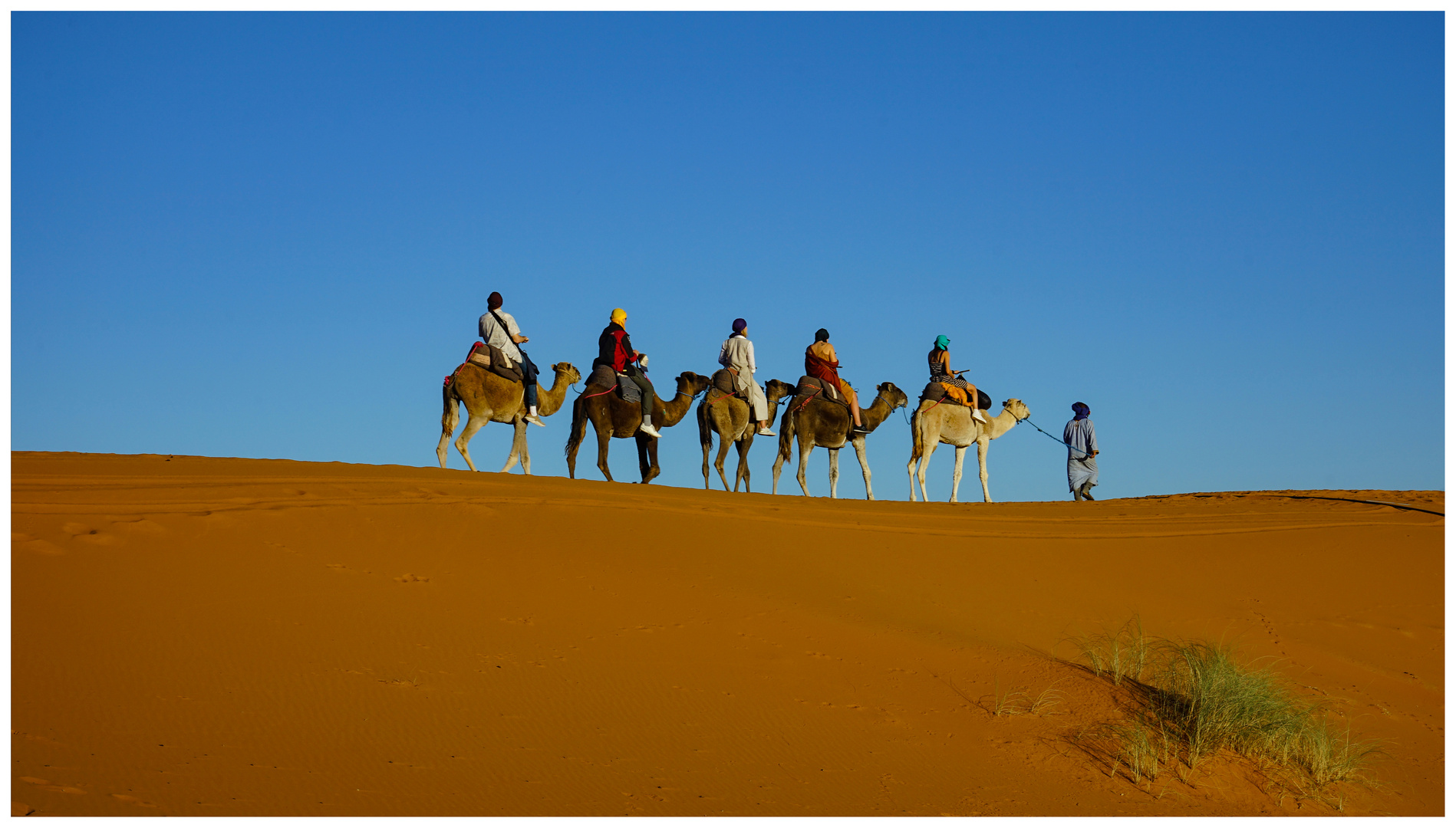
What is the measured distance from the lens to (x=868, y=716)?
7309 mm

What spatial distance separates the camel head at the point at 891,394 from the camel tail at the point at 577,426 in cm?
609

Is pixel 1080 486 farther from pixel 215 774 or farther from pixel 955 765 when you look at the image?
pixel 215 774

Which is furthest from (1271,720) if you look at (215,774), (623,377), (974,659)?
(623,377)

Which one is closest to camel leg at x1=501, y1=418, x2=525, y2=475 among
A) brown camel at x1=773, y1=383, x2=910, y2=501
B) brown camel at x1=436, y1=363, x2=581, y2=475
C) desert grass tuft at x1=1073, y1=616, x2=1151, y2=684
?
brown camel at x1=436, y1=363, x2=581, y2=475

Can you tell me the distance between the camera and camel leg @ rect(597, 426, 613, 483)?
56.9 ft

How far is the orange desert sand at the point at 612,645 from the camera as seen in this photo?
19.5 feet

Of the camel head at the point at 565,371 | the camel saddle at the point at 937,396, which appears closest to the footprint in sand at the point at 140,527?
the camel head at the point at 565,371

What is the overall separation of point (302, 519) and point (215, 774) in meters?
6.02

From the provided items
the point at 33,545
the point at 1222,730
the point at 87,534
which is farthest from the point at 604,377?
the point at 1222,730

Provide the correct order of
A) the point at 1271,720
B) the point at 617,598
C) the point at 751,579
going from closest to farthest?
the point at 1271,720, the point at 617,598, the point at 751,579

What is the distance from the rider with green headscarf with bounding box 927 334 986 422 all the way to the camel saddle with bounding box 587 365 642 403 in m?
6.13

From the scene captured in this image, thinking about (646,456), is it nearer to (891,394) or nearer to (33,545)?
(891,394)

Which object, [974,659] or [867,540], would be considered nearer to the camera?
[974,659]

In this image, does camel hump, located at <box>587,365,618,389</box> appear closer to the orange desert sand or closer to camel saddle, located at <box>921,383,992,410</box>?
the orange desert sand
